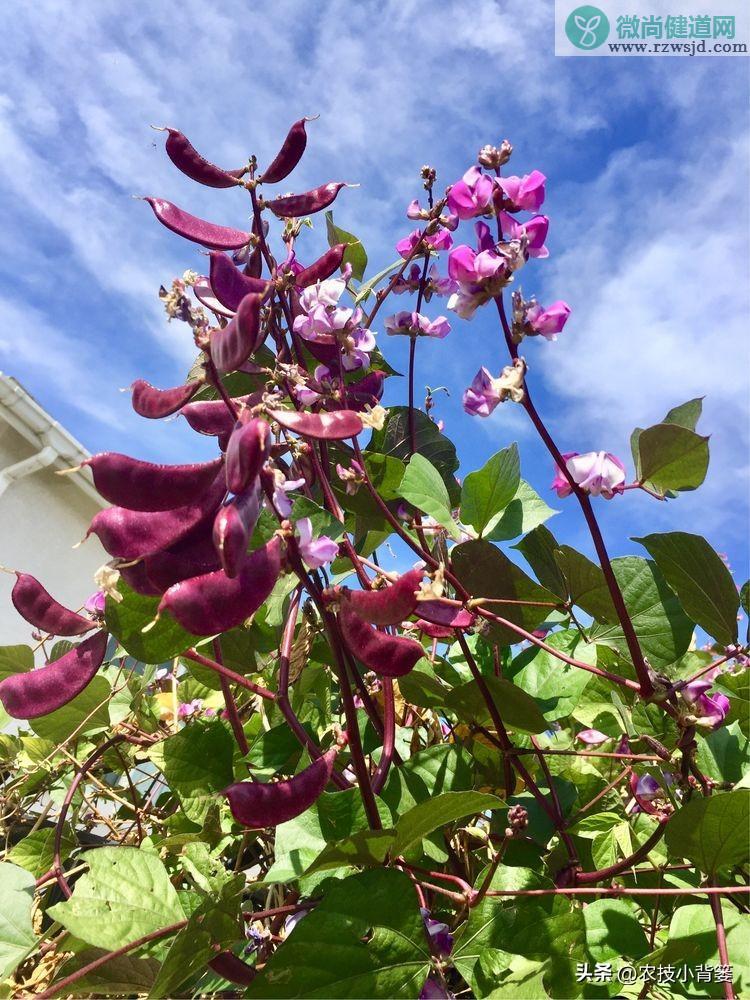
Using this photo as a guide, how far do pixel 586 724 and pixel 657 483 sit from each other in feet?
1.98

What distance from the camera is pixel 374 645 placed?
2.00 ft

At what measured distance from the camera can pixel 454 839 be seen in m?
0.94

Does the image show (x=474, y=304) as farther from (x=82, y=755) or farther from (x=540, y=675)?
(x=82, y=755)

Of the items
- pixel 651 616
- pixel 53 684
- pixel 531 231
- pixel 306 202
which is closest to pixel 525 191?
pixel 531 231

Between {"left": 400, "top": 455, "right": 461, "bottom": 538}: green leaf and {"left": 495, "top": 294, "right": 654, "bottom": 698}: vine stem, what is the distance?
155 millimetres

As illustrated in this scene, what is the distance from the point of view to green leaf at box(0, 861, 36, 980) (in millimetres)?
777

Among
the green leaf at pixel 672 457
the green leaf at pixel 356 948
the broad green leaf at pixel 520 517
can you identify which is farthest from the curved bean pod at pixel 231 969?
Result: the green leaf at pixel 672 457

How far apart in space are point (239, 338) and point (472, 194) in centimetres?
43

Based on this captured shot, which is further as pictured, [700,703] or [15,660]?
[15,660]

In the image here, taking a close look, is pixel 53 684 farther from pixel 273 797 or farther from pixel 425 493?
pixel 425 493

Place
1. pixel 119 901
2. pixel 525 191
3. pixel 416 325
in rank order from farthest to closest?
pixel 416 325
pixel 525 191
pixel 119 901

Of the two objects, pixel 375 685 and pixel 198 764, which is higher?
pixel 375 685

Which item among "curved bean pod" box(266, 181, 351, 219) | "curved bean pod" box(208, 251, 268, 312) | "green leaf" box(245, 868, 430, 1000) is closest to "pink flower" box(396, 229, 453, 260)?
"curved bean pod" box(266, 181, 351, 219)

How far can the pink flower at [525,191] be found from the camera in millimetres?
813
